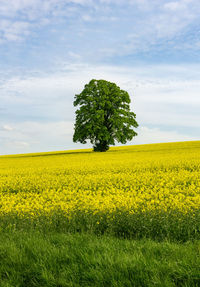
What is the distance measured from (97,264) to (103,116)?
38942 mm

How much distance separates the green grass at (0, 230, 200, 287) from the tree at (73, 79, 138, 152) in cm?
3591

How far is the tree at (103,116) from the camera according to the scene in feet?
139

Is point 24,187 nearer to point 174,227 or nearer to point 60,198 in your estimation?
point 60,198

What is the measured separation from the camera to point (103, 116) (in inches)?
1682

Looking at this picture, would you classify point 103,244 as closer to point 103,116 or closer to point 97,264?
point 97,264

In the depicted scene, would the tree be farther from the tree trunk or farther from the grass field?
the grass field

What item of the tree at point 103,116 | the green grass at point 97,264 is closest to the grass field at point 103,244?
the green grass at point 97,264

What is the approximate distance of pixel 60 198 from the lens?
959 centimetres

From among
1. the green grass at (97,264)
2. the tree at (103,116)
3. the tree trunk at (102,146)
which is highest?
the tree at (103,116)

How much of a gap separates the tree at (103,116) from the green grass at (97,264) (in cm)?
3591

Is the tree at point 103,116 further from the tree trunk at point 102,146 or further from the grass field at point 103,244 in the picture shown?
the grass field at point 103,244

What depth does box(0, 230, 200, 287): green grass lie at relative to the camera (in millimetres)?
3883

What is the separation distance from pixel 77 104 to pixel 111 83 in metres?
6.83

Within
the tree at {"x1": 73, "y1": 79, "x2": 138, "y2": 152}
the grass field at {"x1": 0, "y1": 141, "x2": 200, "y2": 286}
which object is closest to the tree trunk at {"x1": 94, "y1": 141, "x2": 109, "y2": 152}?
the tree at {"x1": 73, "y1": 79, "x2": 138, "y2": 152}
